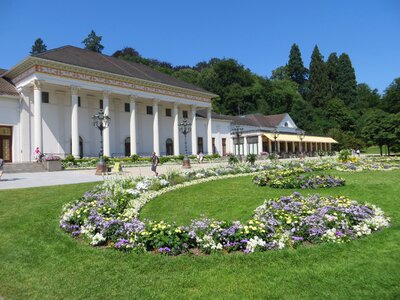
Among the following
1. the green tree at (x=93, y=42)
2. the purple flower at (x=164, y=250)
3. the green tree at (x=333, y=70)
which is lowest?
the purple flower at (x=164, y=250)

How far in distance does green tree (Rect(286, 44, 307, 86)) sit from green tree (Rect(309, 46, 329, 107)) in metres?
11.3

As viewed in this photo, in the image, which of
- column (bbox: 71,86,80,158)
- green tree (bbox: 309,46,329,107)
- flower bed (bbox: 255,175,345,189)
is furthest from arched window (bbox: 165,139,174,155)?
green tree (bbox: 309,46,329,107)

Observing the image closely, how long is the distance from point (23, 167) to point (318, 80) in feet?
279

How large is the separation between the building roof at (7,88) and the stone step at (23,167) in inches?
375

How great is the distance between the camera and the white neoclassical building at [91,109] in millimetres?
31594

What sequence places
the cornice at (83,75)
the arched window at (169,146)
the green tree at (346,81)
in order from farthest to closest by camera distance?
the green tree at (346,81) → the arched window at (169,146) → the cornice at (83,75)

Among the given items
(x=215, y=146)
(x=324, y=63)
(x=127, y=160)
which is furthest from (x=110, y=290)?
(x=324, y=63)

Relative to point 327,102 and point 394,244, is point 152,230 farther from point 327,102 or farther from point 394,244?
point 327,102

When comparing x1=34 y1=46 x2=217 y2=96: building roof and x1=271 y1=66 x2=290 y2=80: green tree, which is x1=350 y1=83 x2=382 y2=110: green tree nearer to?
x1=271 y1=66 x2=290 y2=80: green tree

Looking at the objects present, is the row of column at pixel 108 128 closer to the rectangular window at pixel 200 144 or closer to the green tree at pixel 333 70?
the rectangular window at pixel 200 144

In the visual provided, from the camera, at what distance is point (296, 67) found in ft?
347

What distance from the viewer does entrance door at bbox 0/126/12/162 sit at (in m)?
31.3

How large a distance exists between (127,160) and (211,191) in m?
24.5

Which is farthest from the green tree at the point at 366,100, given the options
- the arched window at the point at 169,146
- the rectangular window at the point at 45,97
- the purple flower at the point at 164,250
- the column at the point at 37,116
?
the purple flower at the point at 164,250
